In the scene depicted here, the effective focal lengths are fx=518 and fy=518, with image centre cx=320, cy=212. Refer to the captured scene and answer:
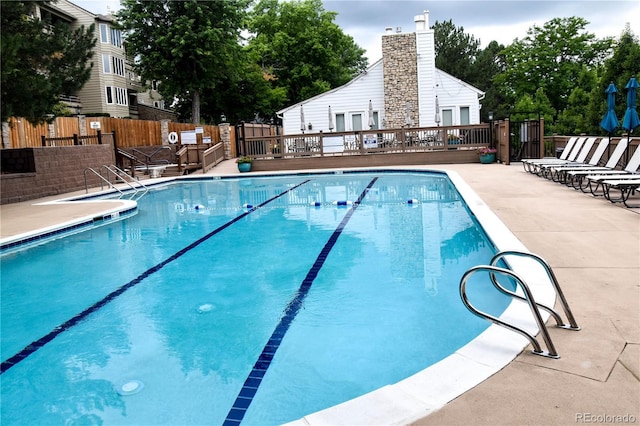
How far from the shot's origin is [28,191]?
45.6 ft

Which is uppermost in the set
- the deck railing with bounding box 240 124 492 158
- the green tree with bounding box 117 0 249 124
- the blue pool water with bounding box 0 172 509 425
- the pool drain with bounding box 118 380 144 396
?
the green tree with bounding box 117 0 249 124

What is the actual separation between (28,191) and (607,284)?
46.2ft

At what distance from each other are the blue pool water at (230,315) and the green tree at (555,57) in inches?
1311

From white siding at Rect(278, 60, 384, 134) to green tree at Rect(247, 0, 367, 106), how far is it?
1343cm

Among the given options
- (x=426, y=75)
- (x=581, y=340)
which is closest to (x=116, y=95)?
(x=426, y=75)

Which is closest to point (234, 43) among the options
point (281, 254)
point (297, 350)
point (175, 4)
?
point (175, 4)

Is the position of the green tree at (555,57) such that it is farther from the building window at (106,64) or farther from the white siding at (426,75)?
the building window at (106,64)

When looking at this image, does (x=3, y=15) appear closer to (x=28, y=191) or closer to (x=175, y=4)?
(x=28, y=191)

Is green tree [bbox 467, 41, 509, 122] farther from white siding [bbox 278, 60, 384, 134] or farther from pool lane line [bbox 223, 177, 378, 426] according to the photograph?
pool lane line [bbox 223, 177, 378, 426]

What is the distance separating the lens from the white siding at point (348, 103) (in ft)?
81.3

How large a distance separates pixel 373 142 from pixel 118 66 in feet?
81.6

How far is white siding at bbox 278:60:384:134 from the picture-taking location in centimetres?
2477

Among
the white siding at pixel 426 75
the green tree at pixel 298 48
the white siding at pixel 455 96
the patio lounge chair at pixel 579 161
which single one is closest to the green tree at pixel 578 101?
the white siding at pixel 455 96

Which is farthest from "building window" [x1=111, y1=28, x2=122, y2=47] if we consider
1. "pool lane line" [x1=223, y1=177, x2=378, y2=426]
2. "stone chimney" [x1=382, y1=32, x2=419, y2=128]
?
"pool lane line" [x1=223, y1=177, x2=378, y2=426]
